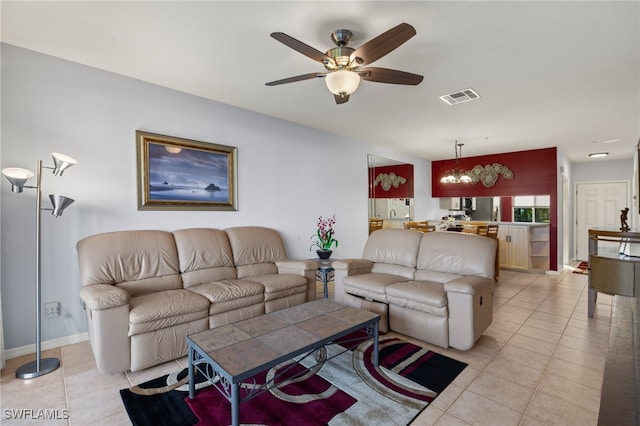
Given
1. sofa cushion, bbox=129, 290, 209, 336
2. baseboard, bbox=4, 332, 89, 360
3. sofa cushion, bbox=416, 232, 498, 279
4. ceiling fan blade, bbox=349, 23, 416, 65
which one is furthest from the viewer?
sofa cushion, bbox=416, 232, 498, 279

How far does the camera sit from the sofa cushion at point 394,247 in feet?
11.7

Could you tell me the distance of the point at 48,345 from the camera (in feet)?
8.68

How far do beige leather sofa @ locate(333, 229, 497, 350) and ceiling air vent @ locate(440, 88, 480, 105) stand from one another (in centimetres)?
158

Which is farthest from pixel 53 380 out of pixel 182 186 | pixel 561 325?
pixel 561 325

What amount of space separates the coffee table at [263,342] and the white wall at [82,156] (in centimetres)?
164

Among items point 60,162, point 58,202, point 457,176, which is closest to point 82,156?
point 60,162

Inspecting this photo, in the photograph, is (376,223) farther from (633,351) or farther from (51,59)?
(51,59)

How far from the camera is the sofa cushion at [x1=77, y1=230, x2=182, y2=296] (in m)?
2.61

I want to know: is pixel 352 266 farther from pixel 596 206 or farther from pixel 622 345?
pixel 596 206

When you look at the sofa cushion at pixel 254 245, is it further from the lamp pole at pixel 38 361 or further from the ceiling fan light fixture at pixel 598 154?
the ceiling fan light fixture at pixel 598 154

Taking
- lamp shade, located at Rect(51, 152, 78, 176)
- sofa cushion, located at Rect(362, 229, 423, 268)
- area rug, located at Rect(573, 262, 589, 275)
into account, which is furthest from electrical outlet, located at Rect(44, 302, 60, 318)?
area rug, located at Rect(573, 262, 589, 275)

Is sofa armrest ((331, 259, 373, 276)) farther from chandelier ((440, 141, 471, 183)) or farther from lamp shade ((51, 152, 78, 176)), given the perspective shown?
chandelier ((440, 141, 471, 183))

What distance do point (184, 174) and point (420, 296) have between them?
2.83m

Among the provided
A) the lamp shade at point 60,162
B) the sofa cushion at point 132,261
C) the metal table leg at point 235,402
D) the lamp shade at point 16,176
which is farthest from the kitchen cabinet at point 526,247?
the lamp shade at point 16,176
